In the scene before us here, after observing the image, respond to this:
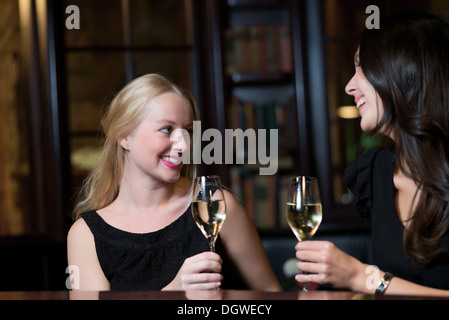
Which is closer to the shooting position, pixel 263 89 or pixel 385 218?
pixel 385 218

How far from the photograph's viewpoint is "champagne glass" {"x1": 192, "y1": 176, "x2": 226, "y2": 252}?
1200mm

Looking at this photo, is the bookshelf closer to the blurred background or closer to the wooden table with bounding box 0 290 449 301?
the blurred background

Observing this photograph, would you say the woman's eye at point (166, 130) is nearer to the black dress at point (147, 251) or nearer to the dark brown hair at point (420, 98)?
the black dress at point (147, 251)

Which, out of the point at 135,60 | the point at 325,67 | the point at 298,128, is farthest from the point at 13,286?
the point at 325,67

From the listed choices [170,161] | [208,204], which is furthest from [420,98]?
[170,161]

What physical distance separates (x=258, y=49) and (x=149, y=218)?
1.98 metres

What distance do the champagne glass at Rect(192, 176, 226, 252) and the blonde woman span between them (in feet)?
1.29

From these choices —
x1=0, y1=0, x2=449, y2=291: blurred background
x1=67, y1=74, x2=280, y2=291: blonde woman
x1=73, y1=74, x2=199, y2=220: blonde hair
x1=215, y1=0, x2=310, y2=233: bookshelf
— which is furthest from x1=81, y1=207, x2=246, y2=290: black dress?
x1=215, y1=0, x2=310, y2=233: bookshelf

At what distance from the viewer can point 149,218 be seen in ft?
5.62

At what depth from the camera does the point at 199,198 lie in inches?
47.6

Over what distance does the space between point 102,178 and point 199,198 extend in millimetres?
657

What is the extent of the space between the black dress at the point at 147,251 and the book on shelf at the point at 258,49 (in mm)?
1889

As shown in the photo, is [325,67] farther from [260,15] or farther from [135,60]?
[135,60]
